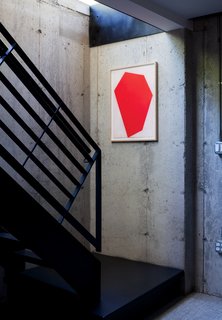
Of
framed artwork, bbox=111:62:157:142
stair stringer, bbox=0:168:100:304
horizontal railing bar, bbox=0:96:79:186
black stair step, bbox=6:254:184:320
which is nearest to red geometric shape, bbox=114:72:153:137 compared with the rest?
framed artwork, bbox=111:62:157:142

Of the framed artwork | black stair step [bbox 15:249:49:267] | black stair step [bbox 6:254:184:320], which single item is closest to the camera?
black stair step [bbox 15:249:49:267]

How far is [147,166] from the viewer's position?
159 inches

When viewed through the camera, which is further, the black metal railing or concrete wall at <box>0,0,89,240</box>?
concrete wall at <box>0,0,89,240</box>

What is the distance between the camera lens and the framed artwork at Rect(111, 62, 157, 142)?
3.94 m

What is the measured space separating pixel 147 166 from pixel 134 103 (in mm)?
694

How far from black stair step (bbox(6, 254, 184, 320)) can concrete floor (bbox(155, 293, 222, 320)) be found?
0.12 m

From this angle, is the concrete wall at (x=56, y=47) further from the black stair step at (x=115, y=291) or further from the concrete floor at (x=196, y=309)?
the concrete floor at (x=196, y=309)

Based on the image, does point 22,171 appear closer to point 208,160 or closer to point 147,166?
point 147,166

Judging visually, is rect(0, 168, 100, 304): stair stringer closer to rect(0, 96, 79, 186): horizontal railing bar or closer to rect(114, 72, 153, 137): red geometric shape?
rect(0, 96, 79, 186): horizontal railing bar

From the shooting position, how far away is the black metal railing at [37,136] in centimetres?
239

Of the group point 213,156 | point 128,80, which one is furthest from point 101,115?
point 213,156

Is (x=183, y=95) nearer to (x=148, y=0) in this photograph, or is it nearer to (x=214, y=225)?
(x=148, y=0)

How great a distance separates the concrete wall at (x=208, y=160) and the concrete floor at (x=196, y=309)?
15 centimetres

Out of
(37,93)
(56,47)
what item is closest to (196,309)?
(37,93)
